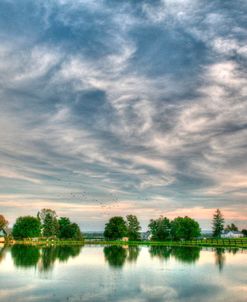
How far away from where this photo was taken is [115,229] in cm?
14988

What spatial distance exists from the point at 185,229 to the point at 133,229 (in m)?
26.1

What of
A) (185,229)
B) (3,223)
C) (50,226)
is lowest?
(185,229)

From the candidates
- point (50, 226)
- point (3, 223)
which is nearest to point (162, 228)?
point (50, 226)

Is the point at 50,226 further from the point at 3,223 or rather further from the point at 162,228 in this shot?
the point at 162,228

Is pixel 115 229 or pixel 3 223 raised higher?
pixel 3 223

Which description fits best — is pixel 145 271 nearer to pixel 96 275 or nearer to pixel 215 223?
pixel 96 275

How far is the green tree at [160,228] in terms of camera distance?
13538 centimetres

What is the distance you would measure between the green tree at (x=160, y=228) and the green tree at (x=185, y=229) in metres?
2.78

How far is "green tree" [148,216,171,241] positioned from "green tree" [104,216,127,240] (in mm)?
10905

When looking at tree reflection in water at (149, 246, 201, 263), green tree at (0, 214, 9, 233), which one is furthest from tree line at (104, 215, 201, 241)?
tree reflection in water at (149, 246, 201, 263)

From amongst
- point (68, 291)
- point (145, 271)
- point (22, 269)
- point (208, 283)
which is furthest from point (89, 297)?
point (22, 269)

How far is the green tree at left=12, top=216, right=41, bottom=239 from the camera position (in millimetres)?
149375

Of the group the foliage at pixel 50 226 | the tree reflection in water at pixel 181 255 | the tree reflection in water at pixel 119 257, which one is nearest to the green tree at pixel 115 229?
the foliage at pixel 50 226

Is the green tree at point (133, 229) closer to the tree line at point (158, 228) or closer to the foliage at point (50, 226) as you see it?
the tree line at point (158, 228)
